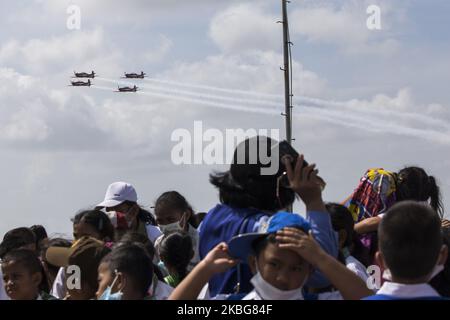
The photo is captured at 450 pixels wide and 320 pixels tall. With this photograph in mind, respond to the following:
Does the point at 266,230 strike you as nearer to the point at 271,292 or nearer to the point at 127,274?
the point at 271,292

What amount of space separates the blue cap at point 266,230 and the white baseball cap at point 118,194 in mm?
4935

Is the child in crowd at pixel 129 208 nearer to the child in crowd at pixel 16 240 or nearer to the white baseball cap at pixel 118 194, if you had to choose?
the white baseball cap at pixel 118 194

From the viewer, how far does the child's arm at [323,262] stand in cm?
433

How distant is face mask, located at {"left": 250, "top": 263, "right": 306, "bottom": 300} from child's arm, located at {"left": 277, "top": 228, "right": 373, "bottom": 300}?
20 cm

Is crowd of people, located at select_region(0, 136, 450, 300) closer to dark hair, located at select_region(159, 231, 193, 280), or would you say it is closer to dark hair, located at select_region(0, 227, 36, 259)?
dark hair, located at select_region(159, 231, 193, 280)

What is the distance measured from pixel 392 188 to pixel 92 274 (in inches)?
123

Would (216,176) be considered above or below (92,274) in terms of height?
above

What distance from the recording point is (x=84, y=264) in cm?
625

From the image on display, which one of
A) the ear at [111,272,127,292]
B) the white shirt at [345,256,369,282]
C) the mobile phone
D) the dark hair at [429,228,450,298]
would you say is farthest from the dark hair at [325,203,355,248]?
the ear at [111,272,127,292]

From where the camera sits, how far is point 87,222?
26.3 ft

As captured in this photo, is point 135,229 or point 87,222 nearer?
point 87,222

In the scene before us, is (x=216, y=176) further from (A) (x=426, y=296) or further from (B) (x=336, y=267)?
(A) (x=426, y=296)
